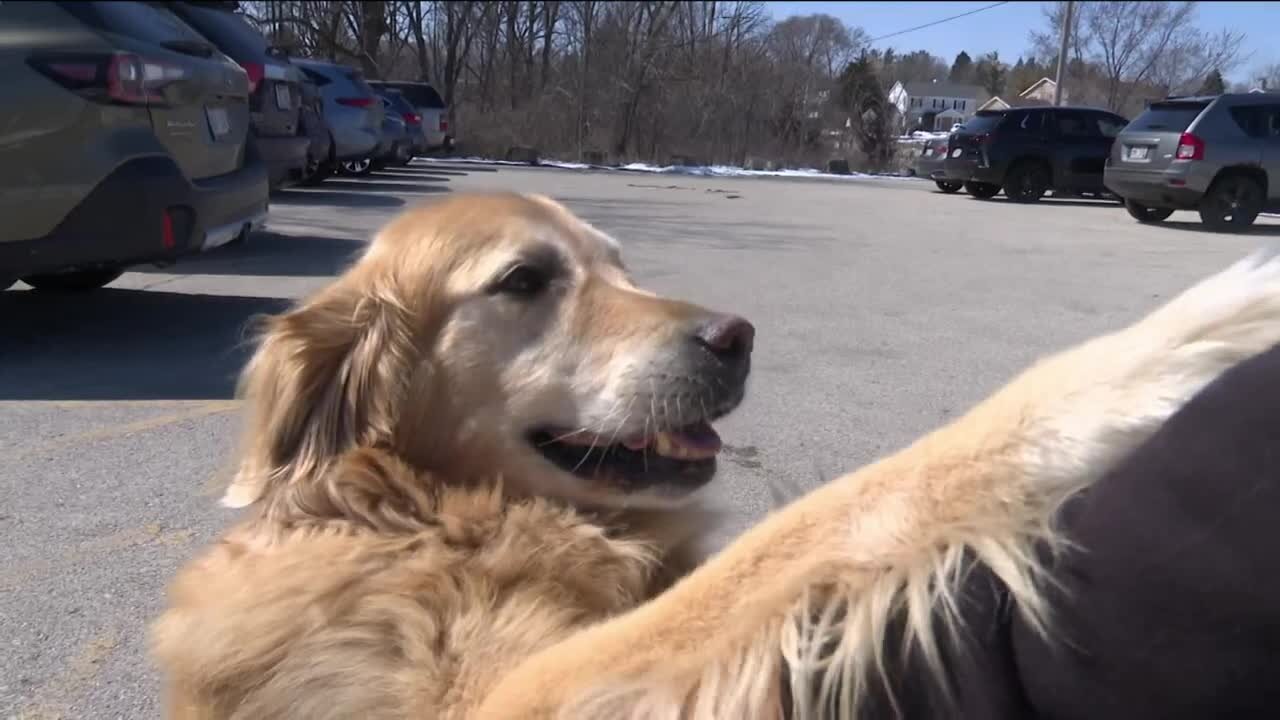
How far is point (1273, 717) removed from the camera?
3.01 ft

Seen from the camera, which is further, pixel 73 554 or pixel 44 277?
pixel 44 277

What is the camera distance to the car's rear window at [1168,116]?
15.3 m

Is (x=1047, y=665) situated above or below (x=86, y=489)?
above

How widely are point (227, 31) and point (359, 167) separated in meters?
11.8

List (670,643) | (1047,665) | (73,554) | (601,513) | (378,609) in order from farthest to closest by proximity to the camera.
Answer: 1. (73,554)
2. (601,513)
3. (378,609)
4. (670,643)
5. (1047,665)

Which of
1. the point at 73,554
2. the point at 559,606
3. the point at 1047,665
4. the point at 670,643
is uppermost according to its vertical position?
the point at 1047,665

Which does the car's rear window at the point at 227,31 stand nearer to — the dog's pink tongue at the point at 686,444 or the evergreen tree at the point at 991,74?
the dog's pink tongue at the point at 686,444

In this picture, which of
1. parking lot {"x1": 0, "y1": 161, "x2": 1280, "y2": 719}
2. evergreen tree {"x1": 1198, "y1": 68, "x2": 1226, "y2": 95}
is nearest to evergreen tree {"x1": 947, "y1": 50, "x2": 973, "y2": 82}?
evergreen tree {"x1": 1198, "y1": 68, "x2": 1226, "y2": 95}

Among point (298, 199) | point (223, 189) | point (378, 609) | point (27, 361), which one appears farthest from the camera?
point (298, 199)

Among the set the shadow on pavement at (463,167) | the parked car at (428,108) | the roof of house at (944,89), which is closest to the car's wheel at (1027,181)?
the shadow on pavement at (463,167)

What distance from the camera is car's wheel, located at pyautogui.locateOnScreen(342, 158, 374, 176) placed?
776 inches

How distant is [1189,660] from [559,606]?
122cm

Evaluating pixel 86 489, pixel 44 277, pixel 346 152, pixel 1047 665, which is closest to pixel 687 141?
pixel 346 152

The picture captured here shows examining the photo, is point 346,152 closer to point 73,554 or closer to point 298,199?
point 298,199
